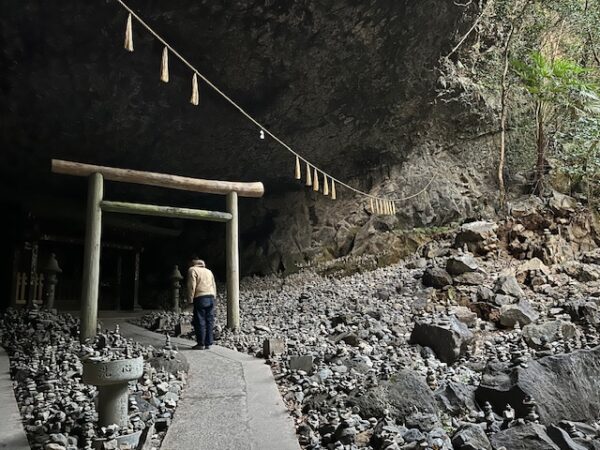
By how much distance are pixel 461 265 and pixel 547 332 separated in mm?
3173

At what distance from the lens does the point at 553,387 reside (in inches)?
144

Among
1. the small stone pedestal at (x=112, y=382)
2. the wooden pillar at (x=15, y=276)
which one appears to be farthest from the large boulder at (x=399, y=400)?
the wooden pillar at (x=15, y=276)

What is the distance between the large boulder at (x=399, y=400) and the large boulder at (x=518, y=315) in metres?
3.42

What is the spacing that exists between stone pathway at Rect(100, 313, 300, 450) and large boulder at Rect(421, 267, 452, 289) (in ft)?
14.7

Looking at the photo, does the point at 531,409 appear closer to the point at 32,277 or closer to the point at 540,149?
the point at 540,149

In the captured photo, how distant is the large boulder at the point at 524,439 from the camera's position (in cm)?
269

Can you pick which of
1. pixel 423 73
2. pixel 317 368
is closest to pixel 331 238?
pixel 423 73

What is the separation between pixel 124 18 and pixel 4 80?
3316mm

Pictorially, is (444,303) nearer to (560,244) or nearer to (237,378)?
(560,244)

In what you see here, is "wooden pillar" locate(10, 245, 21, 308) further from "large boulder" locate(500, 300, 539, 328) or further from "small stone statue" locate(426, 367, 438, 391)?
"large boulder" locate(500, 300, 539, 328)

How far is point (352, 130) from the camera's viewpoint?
13062 millimetres

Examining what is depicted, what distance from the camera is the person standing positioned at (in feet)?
20.8

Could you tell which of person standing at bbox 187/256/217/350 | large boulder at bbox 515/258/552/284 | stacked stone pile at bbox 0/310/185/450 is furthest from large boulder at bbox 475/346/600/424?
large boulder at bbox 515/258/552/284

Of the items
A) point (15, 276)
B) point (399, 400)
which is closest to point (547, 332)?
point (399, 400)
